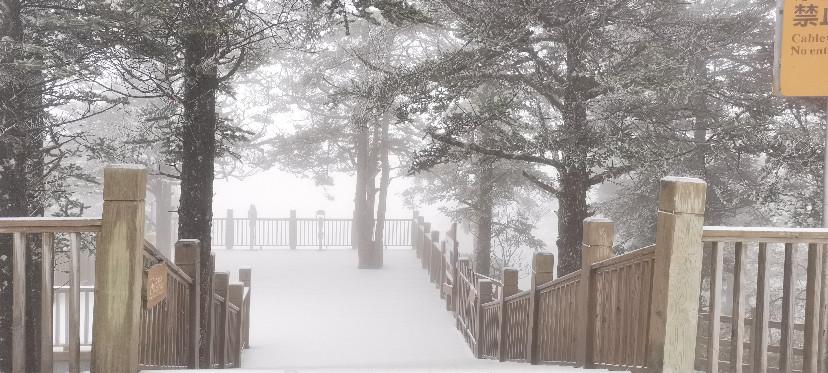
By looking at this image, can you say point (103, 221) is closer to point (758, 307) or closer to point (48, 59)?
point (758, 307)

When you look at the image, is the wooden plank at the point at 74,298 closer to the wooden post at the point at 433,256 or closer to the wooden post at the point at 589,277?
the wooden post at the point at 589,277

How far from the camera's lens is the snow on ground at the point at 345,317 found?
31.7 ft

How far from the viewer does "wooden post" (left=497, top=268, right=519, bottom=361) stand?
8805 millimetres

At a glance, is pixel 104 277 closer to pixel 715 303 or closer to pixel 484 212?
pixel 715 303

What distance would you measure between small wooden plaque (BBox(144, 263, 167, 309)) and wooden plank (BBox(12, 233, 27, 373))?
0.62 m

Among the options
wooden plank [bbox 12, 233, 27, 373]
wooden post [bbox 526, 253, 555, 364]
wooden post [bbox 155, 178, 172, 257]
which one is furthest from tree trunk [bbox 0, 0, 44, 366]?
wooden post [bbox 155, 178, 172, 257]

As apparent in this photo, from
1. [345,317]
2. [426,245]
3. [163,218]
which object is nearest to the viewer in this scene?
[345,317]

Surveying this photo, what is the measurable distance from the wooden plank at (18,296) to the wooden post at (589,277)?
3985 mm

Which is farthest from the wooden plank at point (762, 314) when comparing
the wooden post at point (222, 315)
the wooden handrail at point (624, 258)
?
the wooden post at point (222, 315)

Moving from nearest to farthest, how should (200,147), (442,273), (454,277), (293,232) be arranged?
(200,147) → (454,277) → (442,273) → (293,232)

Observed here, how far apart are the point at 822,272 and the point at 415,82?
20.9 ft

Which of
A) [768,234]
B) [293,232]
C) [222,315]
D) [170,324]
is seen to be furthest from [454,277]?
[293,232]

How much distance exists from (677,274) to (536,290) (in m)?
3.68

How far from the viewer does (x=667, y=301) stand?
3557mm
